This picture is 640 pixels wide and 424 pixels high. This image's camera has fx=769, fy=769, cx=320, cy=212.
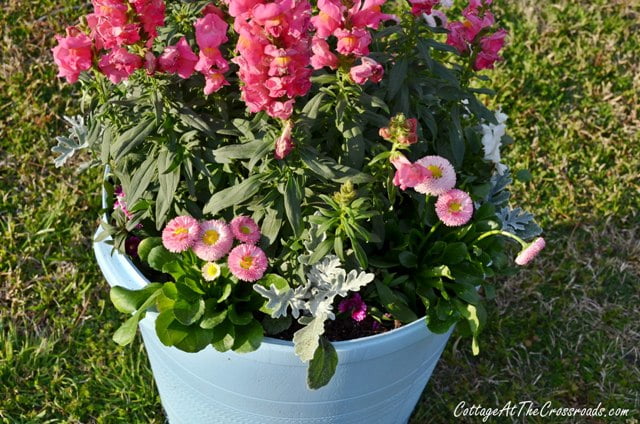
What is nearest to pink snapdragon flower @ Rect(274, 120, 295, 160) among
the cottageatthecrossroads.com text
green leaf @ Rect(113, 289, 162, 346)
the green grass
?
green leaf @ Rect(113, 289, 162, 346)

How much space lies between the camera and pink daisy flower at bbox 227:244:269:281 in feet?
6.96

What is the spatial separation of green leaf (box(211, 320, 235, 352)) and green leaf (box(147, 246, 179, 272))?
0.26 metres

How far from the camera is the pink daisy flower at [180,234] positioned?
2.13 m

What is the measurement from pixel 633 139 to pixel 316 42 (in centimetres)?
278

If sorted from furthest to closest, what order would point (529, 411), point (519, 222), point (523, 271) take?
point (523, 271) < point (529, 411) < point (519, 222)

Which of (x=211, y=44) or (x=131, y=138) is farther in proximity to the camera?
(x=131, y=138)

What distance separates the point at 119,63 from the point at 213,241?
56 centimetres

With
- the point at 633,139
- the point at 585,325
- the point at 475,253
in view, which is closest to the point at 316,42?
the point at 475,253

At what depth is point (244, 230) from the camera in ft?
7.14

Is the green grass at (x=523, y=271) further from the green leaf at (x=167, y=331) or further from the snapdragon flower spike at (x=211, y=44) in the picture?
the snapdragon flower spike at (x=211, y=44)

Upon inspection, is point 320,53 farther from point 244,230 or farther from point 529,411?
point 529,411

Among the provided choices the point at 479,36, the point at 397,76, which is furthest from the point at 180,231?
the point at 479,36

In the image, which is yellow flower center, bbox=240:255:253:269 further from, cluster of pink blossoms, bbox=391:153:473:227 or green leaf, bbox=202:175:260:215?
cluster of pink blossoms, bbox=391:153:473:227

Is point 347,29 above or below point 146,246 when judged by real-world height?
above
